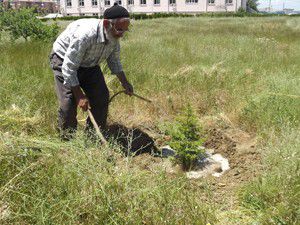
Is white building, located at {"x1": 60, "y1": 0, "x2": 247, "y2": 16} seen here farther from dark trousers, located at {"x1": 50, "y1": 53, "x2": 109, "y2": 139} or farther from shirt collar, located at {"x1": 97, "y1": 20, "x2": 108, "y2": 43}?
shirt collar, located at {"x1": 97, "y1": 20, "x2": 108, "y2": 43}

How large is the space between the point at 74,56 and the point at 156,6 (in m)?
50.7

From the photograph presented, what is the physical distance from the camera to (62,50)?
345cm

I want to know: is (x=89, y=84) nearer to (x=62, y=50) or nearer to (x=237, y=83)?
(x=62, y=50)

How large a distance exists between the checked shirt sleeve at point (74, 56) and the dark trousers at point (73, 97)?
30 cm

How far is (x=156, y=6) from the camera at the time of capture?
51.4 meters

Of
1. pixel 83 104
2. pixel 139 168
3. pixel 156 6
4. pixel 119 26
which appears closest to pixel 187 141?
pixel 139 168

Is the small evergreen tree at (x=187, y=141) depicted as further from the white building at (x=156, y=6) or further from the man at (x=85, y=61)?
the white building at (x=156, y=6)

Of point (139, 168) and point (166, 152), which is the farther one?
point (166, 152)

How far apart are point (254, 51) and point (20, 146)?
659 cm

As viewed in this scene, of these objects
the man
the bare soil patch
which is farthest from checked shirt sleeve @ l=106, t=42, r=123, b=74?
the bare soil patch

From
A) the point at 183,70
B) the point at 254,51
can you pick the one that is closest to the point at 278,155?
the point at 183,70

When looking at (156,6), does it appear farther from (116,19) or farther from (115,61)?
(116,19)

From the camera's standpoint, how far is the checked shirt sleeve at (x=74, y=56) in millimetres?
3061

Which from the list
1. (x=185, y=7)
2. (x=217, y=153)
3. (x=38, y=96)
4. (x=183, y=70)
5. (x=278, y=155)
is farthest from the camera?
(x=185, y=7)
